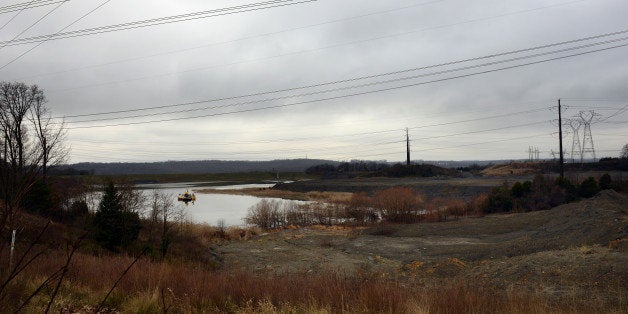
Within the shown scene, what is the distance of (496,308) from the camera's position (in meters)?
6.96

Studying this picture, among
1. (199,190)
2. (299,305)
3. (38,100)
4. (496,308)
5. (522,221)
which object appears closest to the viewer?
(496,308)

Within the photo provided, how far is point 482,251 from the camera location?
71.7 ft

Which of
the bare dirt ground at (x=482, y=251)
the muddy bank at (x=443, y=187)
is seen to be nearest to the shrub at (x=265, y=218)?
the bare dirt ground at (x=482, y=251)

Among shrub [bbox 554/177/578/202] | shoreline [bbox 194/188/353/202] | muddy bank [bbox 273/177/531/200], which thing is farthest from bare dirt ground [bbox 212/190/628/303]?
shoreline [bbox 194/188/353/202]

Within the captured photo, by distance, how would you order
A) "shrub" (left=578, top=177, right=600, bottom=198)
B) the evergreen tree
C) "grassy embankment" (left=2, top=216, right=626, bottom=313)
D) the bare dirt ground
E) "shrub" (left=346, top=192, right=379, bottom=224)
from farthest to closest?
"shrub" (left=346, top=192, right=379, bottom=224) < "shrub" (left=578, top=177, right=600, bottom=198) < the evergreen tree < the bare dirt ground < "grassy embankment" (left=2, top=216, right=626, bottom=313)

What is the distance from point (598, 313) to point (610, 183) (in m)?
41.5

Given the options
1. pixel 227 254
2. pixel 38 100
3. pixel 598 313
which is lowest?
pixel 227 254

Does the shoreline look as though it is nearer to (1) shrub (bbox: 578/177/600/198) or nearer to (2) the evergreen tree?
(1) shrub (bbox: 578/177/600/198)

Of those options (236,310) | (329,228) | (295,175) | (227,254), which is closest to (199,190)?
(295,175)

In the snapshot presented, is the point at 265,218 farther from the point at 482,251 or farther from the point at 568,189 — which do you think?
the point at 568,189

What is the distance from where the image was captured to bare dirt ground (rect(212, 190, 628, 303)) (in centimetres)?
1386

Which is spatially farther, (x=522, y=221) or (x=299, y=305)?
(x=522, y=221)

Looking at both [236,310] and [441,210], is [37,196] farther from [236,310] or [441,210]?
[441,210]

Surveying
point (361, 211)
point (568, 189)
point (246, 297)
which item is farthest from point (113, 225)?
point (568, 189)
